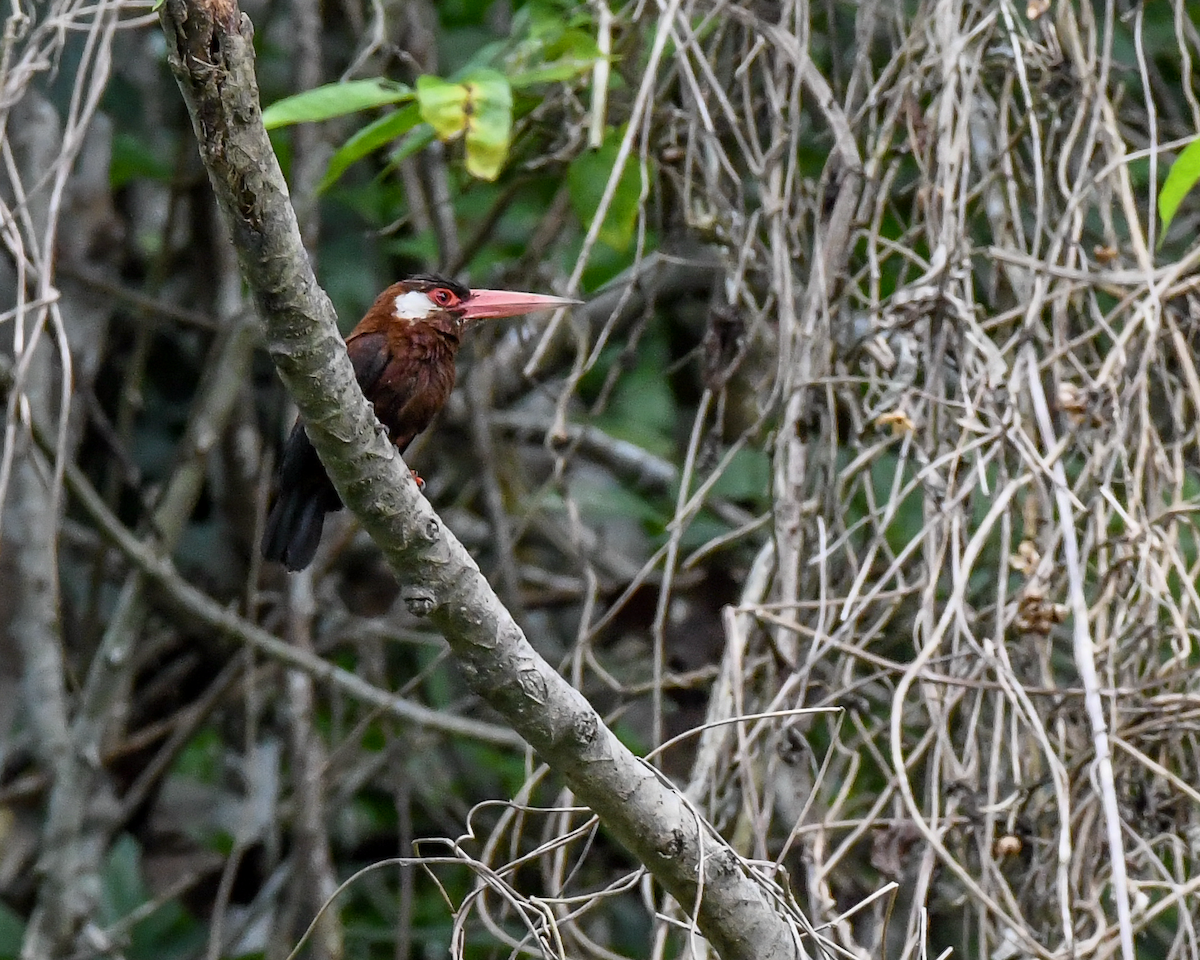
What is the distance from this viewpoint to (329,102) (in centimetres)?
233

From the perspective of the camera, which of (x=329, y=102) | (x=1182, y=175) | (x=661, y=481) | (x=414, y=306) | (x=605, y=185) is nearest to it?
(x=1182, y=175)

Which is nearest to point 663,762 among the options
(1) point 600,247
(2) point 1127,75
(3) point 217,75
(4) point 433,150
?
(1) point 600,247

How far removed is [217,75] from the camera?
118 cm

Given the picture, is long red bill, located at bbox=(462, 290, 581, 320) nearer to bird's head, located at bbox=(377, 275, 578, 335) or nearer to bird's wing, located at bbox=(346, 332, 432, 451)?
bird's head, located at bbox=(377, 275, 578, 335)

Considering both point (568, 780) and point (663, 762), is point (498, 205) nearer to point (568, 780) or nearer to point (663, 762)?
point (663, 762)

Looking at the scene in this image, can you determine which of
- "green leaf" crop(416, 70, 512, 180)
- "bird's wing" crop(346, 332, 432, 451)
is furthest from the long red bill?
"green leaf" crop(416, 70, 512, 180)

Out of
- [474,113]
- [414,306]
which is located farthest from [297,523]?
[474,113]

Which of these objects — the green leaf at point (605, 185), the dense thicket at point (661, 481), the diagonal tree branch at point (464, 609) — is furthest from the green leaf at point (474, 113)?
the diagonal tree branch at point (464, 609)

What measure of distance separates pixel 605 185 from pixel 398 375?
49 cm

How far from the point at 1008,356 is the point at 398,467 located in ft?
4.22

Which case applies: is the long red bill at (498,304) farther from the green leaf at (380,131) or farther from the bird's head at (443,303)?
the green leaf at (380,131)

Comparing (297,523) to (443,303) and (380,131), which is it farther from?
(380,131)

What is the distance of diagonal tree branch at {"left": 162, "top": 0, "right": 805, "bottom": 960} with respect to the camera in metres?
1.33

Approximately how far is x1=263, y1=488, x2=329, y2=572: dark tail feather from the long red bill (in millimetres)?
434
